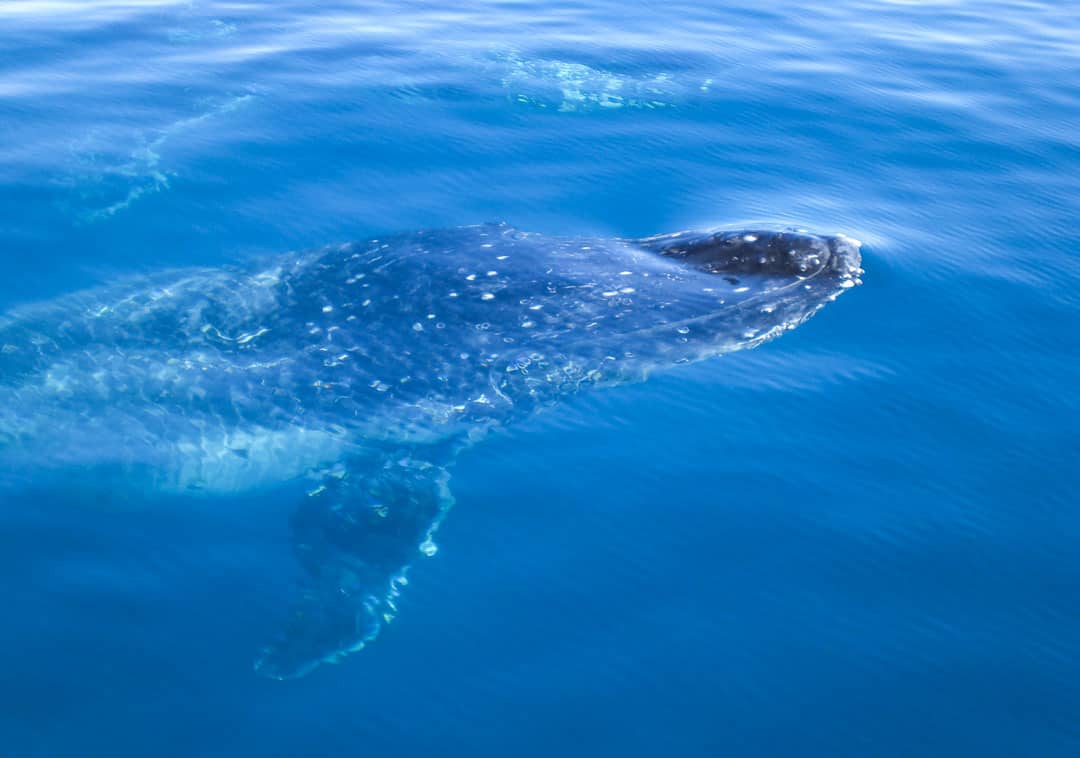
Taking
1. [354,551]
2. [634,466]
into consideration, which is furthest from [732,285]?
[354,551]

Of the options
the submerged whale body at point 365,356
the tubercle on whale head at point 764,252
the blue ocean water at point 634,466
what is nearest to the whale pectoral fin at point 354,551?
the submerged whale body at point 365,356

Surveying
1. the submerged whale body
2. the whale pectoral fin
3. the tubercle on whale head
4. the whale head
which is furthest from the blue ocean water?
the tubercle on whale head

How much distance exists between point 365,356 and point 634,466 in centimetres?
660

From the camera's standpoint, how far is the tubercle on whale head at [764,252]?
23922mm

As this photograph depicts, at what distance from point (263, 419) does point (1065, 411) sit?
17524 mm

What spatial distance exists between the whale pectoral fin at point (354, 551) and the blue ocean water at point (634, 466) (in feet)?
1.40

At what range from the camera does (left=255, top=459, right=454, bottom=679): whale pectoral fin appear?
1507cm

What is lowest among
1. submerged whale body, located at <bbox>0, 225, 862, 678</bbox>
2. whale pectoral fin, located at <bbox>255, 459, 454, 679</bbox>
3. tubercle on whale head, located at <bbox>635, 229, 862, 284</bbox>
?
whale pectoral fin, located at <bbox>255, 459, 454, 679</bbox>

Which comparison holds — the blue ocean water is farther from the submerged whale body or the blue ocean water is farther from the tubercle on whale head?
the tubercle on whale head

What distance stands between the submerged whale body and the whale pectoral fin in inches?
1.5

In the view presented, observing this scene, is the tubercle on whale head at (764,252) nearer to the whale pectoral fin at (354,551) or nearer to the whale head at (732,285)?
the whale head at (732,285)

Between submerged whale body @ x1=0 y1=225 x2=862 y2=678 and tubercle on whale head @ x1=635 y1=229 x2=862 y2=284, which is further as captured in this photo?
tubercle on whale head @ x1=635 y1=229 x2=862 y2=284

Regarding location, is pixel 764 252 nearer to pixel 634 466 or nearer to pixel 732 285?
pixel 732 285

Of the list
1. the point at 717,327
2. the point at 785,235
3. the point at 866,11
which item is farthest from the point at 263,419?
the point at 866,11
